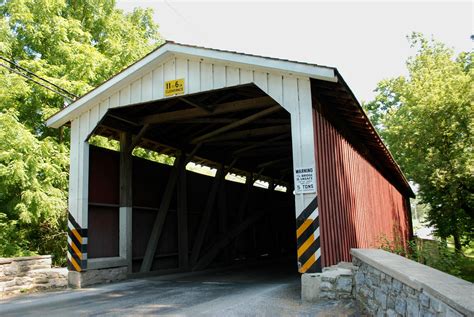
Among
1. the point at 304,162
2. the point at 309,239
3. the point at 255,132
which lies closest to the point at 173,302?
the point at 309,239

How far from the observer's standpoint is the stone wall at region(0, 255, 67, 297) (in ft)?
22.1

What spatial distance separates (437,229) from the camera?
18.3 meters

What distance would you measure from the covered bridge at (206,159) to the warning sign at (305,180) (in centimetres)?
1

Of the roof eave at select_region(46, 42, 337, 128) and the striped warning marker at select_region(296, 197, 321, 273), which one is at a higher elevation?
the roof eave at select_region(46, 42, 337, 128)

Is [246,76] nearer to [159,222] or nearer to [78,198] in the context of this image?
[78,198]

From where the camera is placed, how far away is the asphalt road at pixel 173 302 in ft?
15.9

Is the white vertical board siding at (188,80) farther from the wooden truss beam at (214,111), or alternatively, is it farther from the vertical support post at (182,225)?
the vertical support post at (182,225)

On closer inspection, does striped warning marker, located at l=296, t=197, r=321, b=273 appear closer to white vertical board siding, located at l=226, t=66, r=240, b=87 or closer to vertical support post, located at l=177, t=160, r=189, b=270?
white vertical board siding, located at l=226, t=66, r=240, b=87

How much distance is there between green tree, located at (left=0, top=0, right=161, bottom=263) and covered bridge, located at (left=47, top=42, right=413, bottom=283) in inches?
68.0

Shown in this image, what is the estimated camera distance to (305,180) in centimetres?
568

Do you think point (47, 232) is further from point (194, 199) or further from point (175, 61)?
point (175, 61)

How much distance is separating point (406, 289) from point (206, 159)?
8.34m

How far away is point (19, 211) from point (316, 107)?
22.1 ft

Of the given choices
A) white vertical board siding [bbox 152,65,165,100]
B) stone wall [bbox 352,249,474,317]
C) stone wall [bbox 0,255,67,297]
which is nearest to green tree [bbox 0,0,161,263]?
stone wall [bbox 0,255,67,297]
